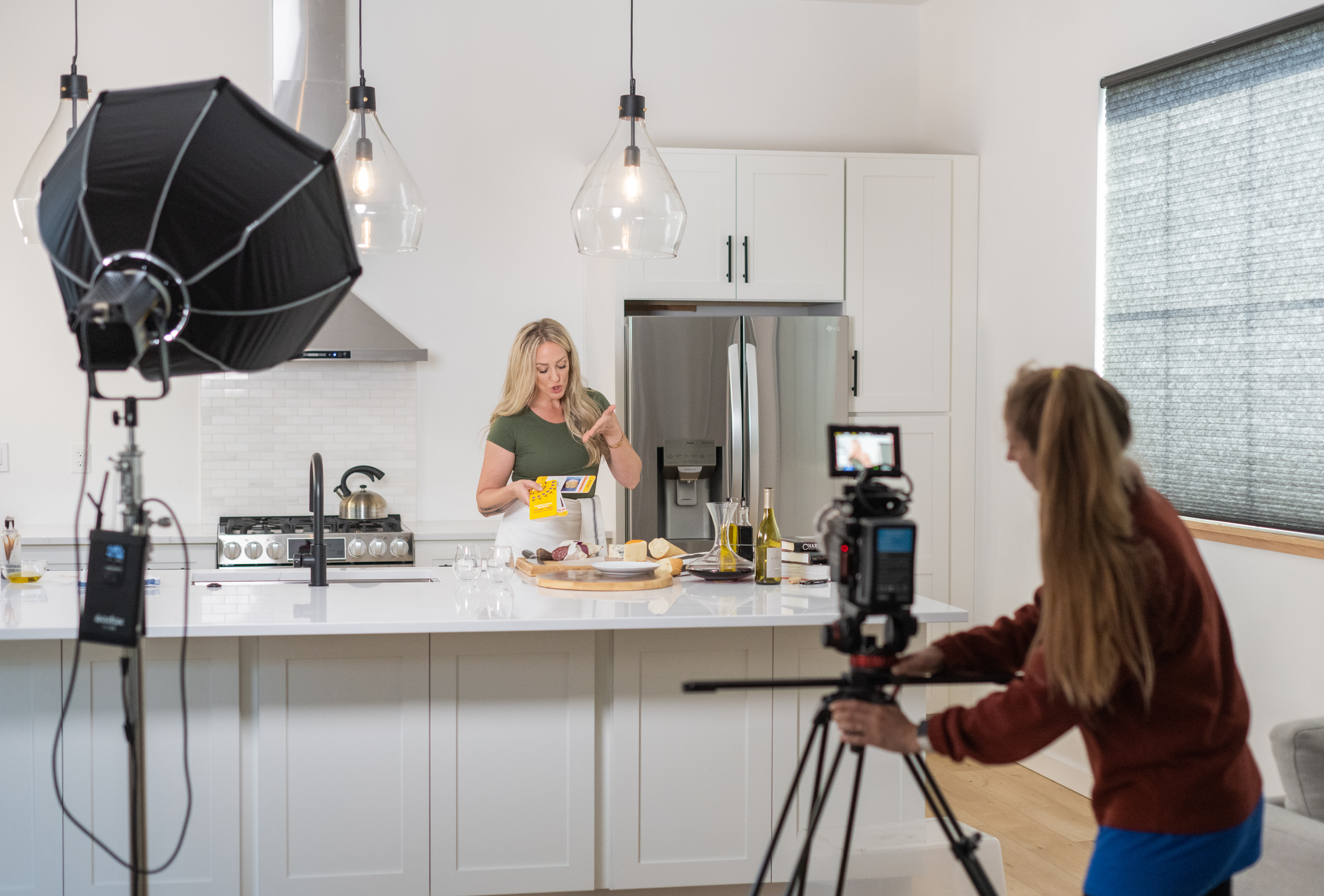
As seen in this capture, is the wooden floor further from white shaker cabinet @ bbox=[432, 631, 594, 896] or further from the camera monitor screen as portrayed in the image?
the camera monitor screen

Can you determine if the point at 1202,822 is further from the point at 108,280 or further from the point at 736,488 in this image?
the point at 736,488

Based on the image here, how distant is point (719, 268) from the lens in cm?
445

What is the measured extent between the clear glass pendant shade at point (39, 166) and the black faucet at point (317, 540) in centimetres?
87

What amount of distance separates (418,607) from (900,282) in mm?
2666

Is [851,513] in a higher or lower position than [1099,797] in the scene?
higher

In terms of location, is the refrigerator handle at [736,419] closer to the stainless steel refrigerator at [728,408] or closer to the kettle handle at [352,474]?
the stainless steel refrigerator at [728,408]

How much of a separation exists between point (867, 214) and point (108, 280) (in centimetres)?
363

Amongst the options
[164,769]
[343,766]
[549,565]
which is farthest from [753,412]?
[164,769]

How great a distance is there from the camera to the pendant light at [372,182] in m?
2.60

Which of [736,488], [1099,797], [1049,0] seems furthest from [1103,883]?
[1049,0]

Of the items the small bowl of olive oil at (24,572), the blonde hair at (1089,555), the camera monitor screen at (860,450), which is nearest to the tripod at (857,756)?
the blonde hair at (1089,555)

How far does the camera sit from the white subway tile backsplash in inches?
187

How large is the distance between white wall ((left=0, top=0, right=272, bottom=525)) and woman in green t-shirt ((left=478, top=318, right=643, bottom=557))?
6.05 ft

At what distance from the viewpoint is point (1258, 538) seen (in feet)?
10.5
